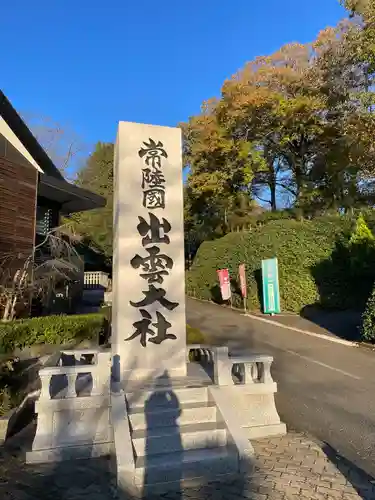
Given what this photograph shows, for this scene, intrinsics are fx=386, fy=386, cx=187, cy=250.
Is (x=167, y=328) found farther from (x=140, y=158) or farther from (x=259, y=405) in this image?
(x=140, y=158)

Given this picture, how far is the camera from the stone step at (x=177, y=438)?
504cm

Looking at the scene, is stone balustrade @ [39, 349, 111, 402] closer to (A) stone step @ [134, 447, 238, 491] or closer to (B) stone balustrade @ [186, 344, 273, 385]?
(A) stone step @ [134, 447, 238, 491]

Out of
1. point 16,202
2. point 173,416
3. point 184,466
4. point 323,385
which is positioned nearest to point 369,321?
point 323,385

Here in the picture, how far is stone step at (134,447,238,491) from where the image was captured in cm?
455

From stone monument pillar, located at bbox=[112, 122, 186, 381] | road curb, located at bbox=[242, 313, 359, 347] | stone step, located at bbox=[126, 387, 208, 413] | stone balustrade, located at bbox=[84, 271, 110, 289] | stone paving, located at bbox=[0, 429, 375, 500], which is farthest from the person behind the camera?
stone balustrade, located at bbox=[84, 271, 110, 289]

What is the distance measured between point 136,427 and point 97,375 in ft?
3.32

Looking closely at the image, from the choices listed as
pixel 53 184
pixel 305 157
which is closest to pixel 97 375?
pixel 53 184

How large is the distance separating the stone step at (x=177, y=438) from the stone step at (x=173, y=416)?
0.10 m

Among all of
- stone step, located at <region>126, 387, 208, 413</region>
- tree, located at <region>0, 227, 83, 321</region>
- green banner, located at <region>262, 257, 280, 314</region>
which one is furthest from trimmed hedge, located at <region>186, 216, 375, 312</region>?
stone step, located at <region>126, 387, 208, 413</region>

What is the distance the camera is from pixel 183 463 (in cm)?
476

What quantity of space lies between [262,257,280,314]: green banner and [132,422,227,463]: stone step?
44.1 feet

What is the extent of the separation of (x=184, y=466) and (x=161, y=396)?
1.36 m

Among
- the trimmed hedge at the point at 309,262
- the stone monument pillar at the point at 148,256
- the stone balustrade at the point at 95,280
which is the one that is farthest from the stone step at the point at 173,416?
the stone balustrade at the point at 95,280

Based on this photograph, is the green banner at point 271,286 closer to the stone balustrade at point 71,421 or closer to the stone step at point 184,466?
the stone balustrade at point 71,421
